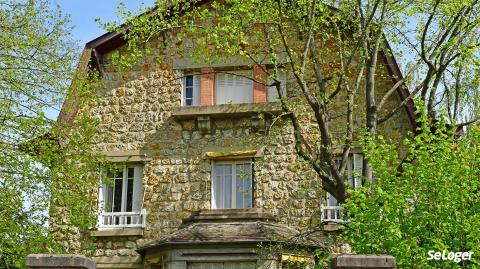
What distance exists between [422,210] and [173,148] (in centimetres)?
796

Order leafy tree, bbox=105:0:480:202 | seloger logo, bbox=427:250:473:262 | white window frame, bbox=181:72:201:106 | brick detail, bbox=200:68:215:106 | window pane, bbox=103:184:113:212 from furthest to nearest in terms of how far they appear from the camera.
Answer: white window frame, bbox=181:72:201:106 < brick detail, bbox=200:68:215:106 < window pane, bbox=103:184:113:212 < leafy tree, bbox=105:0:480:202 < seloger logo, bbox=427:250:473:262

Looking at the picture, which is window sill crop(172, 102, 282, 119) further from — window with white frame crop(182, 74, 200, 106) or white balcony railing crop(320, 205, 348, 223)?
white balcony railing crop(320, 205, 348, 223)

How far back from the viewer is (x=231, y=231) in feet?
51.9

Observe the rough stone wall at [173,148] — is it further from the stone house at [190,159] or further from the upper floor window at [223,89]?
the upper floor window at [223,89]

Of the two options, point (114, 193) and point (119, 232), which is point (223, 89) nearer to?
point (114, 193)

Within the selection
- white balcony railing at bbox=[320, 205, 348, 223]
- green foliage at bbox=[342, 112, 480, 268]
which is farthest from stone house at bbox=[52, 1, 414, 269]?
green foliage at bbox=[342, 112, 480, 268]

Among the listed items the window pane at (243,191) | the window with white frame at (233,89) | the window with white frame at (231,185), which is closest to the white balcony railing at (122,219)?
the window with white frame at (231,185)

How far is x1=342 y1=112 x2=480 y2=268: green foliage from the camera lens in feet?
34.7

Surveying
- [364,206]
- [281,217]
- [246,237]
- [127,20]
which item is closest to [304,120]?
[281,217]

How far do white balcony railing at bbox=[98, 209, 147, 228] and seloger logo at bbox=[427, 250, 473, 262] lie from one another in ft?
27.3

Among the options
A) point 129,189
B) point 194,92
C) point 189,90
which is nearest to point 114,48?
point 189,90

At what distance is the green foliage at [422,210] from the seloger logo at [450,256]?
80 mm

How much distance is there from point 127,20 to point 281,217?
568cm

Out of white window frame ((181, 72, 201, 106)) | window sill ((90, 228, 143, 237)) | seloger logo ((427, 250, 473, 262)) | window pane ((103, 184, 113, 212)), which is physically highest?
white window frame ((181, 72, 201, 106))
